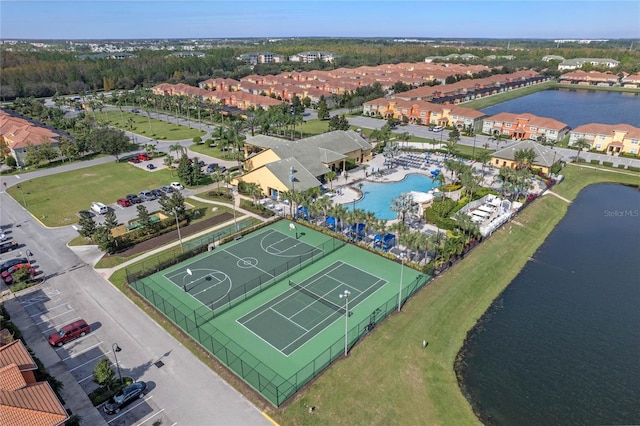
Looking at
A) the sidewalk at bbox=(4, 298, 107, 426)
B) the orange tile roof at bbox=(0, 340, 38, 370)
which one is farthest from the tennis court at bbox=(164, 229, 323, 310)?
the orange tile roof at bbox=(0, 340, 38, 370)

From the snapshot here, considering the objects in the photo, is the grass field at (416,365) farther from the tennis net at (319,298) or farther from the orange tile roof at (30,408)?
the orange tile roof at (30,408)

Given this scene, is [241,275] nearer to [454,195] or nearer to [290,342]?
[290,342]

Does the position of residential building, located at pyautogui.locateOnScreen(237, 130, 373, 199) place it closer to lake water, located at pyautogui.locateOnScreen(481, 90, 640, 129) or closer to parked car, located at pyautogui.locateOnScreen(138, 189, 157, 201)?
parked car, located at pyautogui.locateOnScreen(138, 189, 157, 201)

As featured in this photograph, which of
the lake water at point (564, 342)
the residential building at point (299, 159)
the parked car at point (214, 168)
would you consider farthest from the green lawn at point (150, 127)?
the lake water at point (564, 342)

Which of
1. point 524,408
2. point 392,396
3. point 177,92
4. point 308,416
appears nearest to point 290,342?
point 308,416

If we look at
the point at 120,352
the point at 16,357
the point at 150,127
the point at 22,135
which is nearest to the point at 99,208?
the point at 120,352

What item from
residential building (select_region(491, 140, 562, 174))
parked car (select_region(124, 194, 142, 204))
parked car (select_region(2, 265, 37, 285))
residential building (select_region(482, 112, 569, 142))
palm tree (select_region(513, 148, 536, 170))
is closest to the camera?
parked car (select_region(2, 265, 37, 285))
